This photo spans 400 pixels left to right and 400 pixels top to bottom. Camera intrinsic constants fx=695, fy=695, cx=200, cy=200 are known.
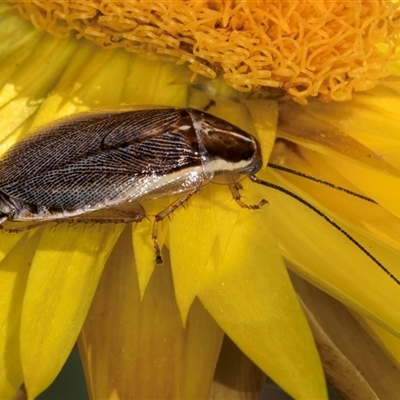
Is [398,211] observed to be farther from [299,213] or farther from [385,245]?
[299,213]

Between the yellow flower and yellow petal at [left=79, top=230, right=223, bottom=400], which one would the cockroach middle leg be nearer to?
the yellow flower

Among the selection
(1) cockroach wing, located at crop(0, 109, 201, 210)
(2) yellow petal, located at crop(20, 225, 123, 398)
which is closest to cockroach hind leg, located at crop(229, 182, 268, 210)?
(1) cockroach wing, located at crop(0, 109, 201, 210)

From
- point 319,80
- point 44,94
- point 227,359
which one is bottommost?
point 227,359

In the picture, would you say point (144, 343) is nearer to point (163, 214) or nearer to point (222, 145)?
point (163, 214)

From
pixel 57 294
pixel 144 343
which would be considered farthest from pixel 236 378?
pixel 57 294

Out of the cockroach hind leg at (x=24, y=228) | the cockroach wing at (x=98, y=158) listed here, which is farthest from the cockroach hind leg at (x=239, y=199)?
the cockroach hind leg at (x=24, y=228)

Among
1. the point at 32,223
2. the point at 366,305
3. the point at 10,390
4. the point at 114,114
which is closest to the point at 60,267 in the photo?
the point at 32,223

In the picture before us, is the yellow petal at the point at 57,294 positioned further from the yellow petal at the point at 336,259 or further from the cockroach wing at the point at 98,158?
the yellow petal at the point at 336,259
